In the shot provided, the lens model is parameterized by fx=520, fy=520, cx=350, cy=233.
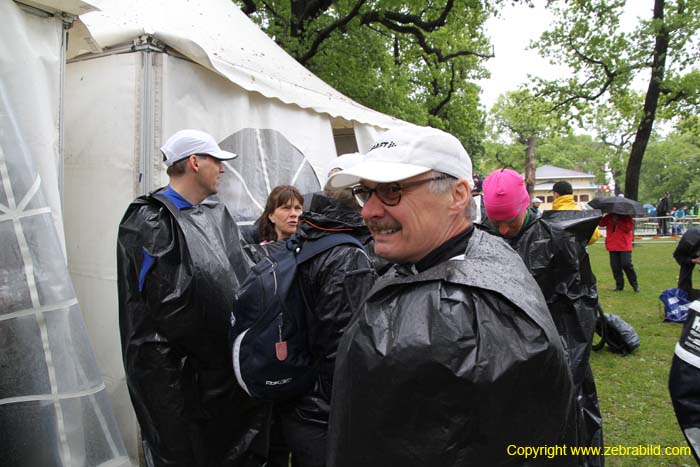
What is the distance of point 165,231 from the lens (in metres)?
A: 2.54

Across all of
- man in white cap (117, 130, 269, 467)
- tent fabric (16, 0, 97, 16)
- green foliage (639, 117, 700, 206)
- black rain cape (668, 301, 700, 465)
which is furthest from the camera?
green foliage (639, 117, 700, 206)

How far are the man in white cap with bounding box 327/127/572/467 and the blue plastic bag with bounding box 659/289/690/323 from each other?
7.68 m

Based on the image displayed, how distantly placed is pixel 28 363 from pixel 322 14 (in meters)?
10.3

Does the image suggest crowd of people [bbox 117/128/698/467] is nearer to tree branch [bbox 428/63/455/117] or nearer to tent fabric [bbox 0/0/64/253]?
tent fabric [bbox 0/0/64/253]

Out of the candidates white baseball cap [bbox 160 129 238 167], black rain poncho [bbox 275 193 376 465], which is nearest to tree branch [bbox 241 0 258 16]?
white baseball cap [bbox 160 129 238 167]

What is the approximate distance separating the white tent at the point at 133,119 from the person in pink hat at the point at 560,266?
2.20 metres

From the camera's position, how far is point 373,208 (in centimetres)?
143

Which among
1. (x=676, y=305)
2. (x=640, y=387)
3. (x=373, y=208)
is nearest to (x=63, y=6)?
(x=373, y=208)

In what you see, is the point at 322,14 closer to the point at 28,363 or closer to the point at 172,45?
the point at 172,45

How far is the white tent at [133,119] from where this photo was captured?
12.3ft

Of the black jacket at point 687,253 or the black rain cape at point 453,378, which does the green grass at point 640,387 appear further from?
the black rain cape at point 453,378

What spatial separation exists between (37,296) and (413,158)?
2.34 m

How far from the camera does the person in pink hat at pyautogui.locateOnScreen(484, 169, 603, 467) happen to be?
124 inches

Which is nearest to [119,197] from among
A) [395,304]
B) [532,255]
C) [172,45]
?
[172,45]
